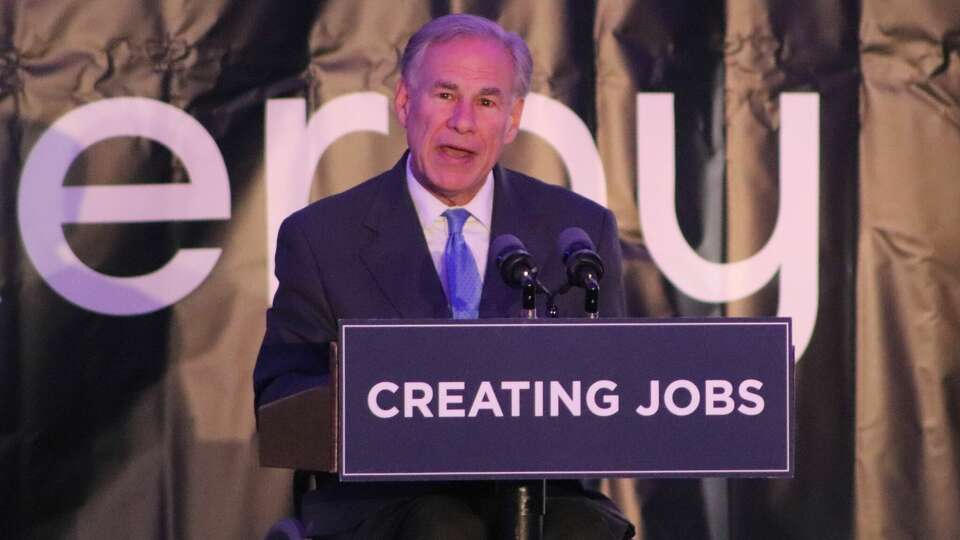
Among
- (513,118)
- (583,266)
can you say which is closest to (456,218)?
(513,118)

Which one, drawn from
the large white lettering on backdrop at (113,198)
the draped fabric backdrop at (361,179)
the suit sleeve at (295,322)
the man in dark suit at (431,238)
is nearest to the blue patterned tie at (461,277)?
the man in dark suit at (431,238)

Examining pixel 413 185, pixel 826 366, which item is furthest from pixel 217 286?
pixel 826 366

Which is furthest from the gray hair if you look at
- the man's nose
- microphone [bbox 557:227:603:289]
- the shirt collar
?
microphone [bbox 557:227:603:289]

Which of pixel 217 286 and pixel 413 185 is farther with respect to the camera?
pixel 217 286

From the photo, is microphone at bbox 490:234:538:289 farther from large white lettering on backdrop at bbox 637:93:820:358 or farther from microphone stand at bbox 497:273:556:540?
large white lettering on backdrop at bbox 637:93:820:358

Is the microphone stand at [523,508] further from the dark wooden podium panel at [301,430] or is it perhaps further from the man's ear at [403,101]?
the man's ear at [403,101]

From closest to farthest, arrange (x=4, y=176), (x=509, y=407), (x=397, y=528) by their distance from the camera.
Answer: (x=509, y=407), (x=397, y=528), (x=4, y=176)

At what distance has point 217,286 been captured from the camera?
400 cm

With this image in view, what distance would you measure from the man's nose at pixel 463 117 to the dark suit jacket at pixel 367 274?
0.65 ft

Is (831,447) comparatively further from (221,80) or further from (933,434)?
(221,80)

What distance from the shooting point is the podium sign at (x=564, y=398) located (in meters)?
2.34

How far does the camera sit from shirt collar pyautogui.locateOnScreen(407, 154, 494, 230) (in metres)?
3.21

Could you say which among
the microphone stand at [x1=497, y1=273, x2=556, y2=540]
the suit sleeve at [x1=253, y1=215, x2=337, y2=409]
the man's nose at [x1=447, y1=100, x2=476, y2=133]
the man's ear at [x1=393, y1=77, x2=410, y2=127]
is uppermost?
the man's ear at [x1=393, y1=77, x2=410, y2=127]

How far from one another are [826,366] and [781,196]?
0.46 metres
